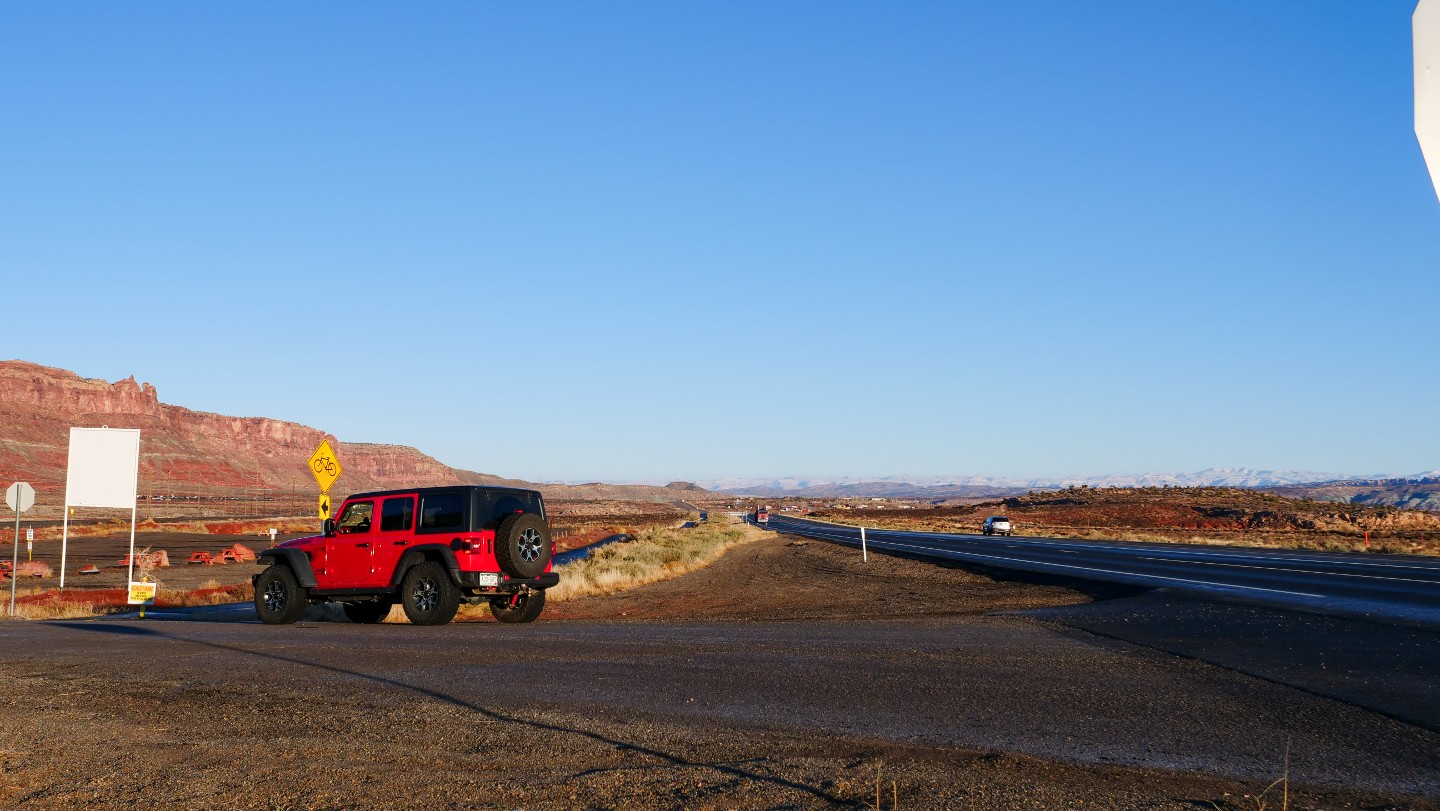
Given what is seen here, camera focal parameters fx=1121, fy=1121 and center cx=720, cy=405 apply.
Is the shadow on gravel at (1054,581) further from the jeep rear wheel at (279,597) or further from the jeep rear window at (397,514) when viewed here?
the jeep rear wheel at (279,597)

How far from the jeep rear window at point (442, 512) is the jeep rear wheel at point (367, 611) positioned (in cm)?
246

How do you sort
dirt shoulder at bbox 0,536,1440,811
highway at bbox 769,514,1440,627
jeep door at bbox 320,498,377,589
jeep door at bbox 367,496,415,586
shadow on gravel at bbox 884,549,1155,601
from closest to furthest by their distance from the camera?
dirt shoulder at bbox 0,536,1440,811, highway at bbox 769,514,1440,627, jeep door at bbox 367,496,415,586, jeep door at bbox 320,498,377,589, shadow on gravel at bbox 884,549,1155,601

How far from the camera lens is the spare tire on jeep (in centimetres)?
1756

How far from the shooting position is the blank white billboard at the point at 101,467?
31.8 m

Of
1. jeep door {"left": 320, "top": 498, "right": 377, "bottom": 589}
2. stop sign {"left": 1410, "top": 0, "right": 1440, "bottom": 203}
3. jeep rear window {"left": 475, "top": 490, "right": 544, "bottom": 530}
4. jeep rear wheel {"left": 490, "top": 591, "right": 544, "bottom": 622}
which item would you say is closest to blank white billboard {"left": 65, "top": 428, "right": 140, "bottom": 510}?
jeep door {"left": 320, "top": 498, "right": 377, "bottom": 589}

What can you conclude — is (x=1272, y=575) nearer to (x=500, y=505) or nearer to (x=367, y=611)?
(x=500, y=505)

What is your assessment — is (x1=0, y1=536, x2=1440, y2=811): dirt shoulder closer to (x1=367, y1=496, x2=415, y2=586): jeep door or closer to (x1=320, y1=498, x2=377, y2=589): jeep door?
(x1=367, y1=496, x2=415, y2=586): jeep door

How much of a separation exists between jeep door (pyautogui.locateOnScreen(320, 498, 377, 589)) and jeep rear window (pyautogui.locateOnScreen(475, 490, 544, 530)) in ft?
6.72

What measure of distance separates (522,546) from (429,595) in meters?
1.68

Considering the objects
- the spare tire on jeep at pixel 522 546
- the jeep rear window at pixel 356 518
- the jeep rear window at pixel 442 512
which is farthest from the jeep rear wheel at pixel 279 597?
the spare tire on jeep at pixel 522 546

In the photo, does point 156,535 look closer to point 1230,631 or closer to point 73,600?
point 73,600

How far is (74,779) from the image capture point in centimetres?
699

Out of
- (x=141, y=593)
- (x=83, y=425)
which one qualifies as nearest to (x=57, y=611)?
(x=141, y=593)

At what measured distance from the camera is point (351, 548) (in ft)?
61.7
